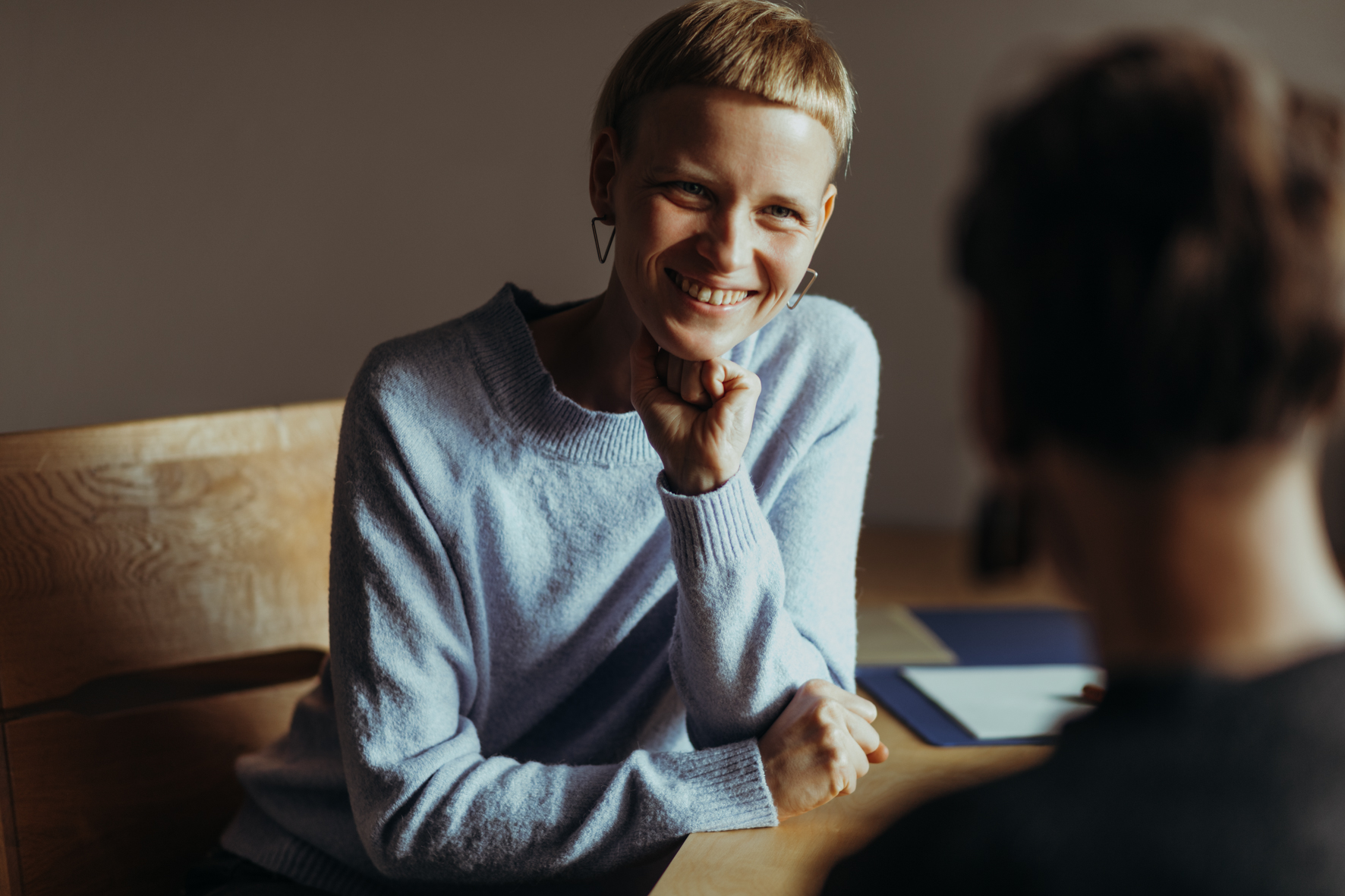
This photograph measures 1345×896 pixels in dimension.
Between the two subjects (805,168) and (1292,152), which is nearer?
(1292,152)

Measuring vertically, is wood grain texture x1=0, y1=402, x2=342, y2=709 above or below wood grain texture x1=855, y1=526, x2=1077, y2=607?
above

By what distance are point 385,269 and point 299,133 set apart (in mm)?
381

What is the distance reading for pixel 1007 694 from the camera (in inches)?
47.5

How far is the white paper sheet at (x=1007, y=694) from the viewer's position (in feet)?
3.63

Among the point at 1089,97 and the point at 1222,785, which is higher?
the point at 1089,97

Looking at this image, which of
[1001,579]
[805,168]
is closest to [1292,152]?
[1001,579]

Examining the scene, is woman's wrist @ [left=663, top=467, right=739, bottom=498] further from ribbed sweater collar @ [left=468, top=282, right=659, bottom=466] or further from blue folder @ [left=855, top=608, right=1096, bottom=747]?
blue folder @ [left=855, top=608, right=1096, bottom=747]

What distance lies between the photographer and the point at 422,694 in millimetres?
955

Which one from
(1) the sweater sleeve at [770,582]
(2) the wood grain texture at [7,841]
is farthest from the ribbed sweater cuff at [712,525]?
(2) the wood grain texture at [7,841]

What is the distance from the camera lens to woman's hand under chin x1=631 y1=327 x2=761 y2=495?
0.94 meters

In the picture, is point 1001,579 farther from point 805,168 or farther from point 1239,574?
point 805,168

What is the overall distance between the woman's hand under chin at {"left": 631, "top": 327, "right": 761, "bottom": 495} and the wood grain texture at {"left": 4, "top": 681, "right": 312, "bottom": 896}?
2.05ft

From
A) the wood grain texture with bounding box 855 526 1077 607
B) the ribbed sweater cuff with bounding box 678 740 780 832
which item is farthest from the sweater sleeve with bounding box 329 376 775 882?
the wood grain texture with bounding box 855 526 1077 607

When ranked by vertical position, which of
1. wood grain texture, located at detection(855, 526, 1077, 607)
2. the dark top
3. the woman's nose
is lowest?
wood grain texture, located at detection(855, 526, 1077, 607)
